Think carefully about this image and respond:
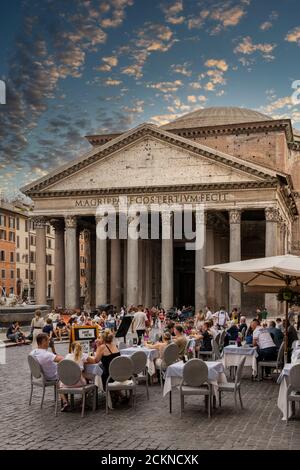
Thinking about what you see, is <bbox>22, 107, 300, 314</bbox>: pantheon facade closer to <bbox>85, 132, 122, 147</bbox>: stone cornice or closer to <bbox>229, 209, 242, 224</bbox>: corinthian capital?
<bbox>229, 209, 242, 224</bbox>: corinthian capital

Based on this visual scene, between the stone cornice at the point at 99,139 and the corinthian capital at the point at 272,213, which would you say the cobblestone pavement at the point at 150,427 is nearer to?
the corinthian capital at the point at 272,213

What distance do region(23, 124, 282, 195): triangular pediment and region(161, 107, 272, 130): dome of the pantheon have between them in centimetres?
1094

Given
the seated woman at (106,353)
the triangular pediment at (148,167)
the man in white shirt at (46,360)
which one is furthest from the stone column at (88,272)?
the man in white shirt at (46,360)

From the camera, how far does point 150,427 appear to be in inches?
323

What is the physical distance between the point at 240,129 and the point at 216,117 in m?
7.52

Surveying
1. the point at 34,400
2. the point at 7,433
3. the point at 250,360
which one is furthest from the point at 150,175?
the point at 7,433

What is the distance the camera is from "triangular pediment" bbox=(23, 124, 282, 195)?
31922 mm

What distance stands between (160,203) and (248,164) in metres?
5.66

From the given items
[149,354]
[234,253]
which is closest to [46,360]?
[149,354]

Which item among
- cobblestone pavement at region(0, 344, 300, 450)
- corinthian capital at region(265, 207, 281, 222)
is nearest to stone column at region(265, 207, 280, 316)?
corinthian capital at region(265, 207, 281, 222)

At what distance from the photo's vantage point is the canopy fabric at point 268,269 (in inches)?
408

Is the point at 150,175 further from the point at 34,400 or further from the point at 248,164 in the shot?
the point at 34,400

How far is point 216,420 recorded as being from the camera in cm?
863

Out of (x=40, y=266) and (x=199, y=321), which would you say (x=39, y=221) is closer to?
(x=40, y=266)
